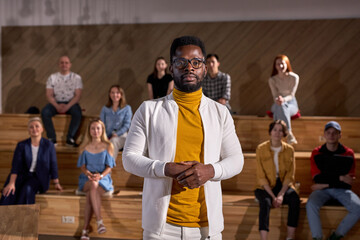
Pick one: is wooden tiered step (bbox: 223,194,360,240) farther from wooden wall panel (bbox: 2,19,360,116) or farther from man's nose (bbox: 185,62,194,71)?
man's nose (bbox: 185,62,194,71)

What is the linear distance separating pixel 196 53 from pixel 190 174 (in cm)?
35

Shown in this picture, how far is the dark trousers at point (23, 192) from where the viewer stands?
3369 millimetres

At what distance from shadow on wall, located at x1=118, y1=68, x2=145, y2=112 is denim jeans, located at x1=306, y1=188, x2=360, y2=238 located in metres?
2.63

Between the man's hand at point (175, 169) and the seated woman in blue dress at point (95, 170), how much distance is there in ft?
7.46

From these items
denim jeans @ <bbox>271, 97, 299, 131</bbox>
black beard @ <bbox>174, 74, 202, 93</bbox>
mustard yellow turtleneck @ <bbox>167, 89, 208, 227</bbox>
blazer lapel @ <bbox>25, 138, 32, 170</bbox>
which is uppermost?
black beard @ <bbox>174, 74, 202, 93</bbox>

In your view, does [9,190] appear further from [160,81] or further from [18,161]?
[160,81]

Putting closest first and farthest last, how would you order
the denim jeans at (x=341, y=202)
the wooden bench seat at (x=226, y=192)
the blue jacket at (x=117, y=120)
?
the denim jeans at (x=341, y=202), the wooden bench seat at (x=226, y=192), the blue jacket at (x=117, y=120)

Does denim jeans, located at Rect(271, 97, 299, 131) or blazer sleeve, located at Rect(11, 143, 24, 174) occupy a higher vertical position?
denim jeans, located at Rect(271, 97, 299, 131)

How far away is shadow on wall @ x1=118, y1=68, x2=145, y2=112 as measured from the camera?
17.2ft

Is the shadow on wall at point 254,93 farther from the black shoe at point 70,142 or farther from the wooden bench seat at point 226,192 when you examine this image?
the black shoe at point 70,142

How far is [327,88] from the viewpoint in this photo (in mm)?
4918

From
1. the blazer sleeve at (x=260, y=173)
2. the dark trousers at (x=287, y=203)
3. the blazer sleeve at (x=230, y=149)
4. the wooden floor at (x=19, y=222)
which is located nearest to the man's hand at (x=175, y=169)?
the blazer sleeve at (x=230, y=149)

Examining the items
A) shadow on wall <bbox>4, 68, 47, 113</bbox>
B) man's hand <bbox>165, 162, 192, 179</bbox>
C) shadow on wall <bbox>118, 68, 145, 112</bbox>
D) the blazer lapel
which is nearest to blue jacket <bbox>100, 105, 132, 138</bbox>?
the blazer lapel

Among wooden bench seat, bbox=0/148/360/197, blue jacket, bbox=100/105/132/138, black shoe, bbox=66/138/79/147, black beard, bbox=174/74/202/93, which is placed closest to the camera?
black beard, bbox=174/74/202/93
